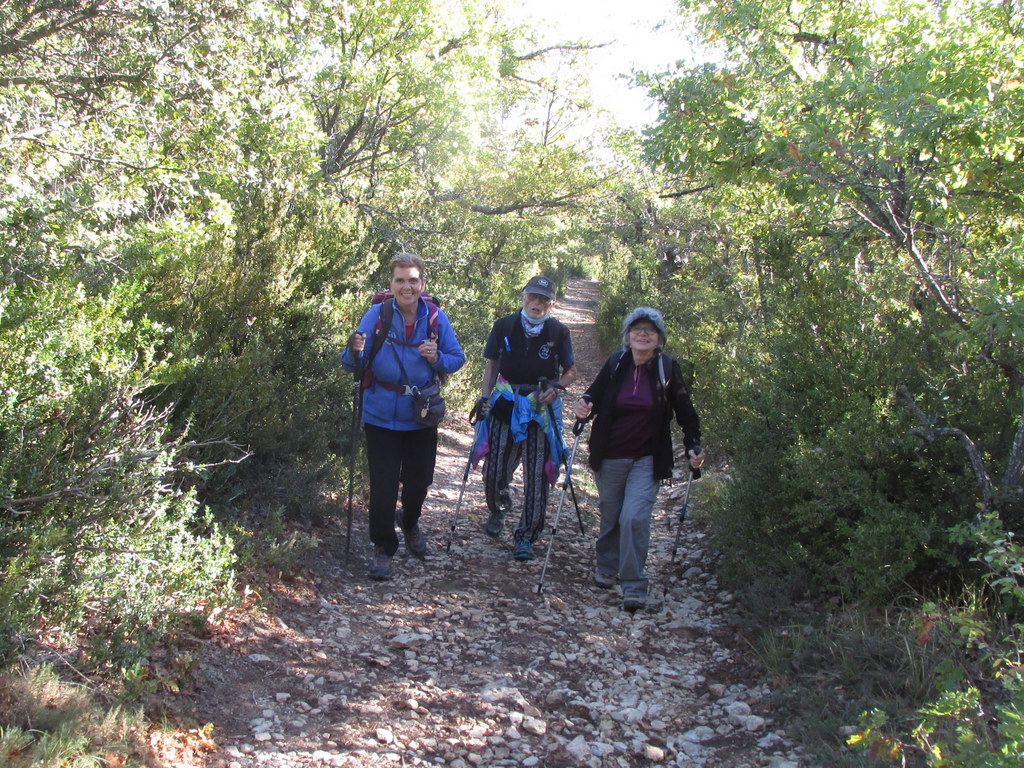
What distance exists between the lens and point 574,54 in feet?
56.4

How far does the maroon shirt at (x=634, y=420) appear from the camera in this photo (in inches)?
212

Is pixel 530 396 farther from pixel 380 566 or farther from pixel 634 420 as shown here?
pixel 380 566

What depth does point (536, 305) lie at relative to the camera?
6125 millimetres

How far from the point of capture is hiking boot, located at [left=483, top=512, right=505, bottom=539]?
21.9ft

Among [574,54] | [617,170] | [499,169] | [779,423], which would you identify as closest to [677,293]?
[617,170]

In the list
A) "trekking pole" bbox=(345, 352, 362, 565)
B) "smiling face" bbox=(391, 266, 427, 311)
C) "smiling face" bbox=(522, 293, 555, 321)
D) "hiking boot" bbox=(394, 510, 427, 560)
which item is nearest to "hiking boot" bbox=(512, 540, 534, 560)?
"hiking boot" bbox=(394, 510, 427, 560)

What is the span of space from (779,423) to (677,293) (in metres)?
11.3

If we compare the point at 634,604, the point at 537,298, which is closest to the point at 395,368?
the point at 537,298

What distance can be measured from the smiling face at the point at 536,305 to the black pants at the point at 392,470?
4.23 feet

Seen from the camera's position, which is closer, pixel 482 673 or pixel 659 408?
pixel 482 673

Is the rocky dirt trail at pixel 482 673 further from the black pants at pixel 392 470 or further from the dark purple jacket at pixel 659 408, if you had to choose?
the dark purple jacket at pixel 659 408

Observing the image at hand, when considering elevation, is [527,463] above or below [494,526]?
above

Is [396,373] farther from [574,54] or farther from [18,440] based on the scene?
[574,54]

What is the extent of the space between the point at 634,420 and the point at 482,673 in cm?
200
